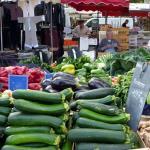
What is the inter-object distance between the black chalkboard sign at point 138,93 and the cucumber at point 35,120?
0.71m

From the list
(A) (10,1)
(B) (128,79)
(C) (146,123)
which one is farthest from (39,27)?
(C) (146,123)

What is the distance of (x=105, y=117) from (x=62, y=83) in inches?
45.6

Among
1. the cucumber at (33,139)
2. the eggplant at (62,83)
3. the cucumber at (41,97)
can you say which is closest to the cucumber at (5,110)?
the cucumber at (41,97)

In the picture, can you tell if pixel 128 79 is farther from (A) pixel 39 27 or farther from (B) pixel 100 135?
(A) pixel 39 27

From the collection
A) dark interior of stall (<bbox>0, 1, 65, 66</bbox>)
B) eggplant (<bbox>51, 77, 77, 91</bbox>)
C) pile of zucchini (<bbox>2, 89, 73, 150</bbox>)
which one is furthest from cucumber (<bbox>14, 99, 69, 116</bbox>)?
dark interior of stall (<bbox>0, 1, 65, 66</bbox>)

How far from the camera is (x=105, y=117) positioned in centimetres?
343

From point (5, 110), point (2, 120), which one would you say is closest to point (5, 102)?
point (5, 110)

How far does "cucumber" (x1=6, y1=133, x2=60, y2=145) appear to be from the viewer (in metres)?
3.17

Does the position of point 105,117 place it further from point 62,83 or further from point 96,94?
point 62,83

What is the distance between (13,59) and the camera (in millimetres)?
10445

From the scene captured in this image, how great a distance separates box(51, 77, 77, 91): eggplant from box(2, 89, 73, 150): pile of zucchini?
1.01 m

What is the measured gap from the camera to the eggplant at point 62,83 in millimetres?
4484

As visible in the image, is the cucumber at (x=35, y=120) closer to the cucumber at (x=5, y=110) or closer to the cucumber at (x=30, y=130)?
the cucumber at (x=30, y=130)

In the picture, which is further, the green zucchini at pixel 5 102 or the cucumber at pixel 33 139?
the green zucchini at pixel 5 102
